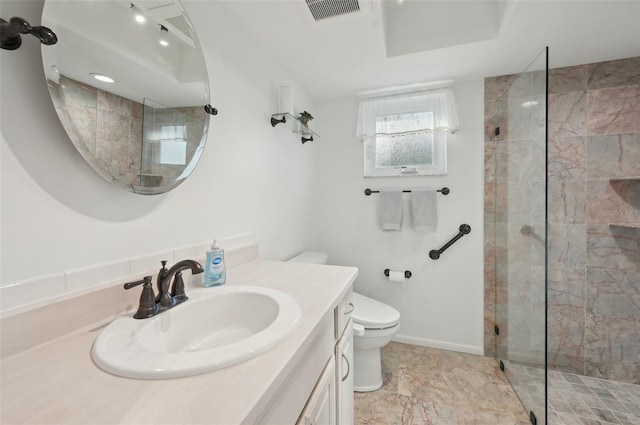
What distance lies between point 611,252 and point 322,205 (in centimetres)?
204

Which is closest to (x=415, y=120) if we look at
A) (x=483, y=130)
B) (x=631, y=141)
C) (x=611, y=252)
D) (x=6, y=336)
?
(x=483, y=130)

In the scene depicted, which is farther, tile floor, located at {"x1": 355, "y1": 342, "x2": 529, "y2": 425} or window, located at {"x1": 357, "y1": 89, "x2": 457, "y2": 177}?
window, located at {"x1": 357, "y1": 89, "x2": 457, "y2": 177}

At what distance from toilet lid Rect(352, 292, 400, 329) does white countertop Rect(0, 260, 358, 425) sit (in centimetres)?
107

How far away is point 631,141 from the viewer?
168 centimetres

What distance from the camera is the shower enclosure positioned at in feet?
5.18

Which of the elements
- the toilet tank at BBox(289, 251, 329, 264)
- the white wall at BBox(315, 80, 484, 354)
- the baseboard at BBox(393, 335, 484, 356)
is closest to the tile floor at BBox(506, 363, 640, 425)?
the baseboard at BBox(393, 335, 484, 356)

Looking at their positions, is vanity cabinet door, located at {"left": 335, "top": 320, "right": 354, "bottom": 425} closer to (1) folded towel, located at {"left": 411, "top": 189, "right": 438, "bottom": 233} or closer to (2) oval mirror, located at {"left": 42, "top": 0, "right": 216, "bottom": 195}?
(2) oval mirror, located at {"left": 42, "top": 0, "right": 216, "bottom": 195}

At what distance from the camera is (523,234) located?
1626 millimetres

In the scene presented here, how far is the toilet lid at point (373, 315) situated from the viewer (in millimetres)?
1587

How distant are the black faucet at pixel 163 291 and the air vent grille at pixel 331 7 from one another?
4.15 ft

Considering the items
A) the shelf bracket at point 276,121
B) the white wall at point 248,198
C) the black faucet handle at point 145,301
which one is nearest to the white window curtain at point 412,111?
the white wall at point 248,198

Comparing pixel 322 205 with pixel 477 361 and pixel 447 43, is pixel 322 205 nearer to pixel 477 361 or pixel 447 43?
pixel 447 43

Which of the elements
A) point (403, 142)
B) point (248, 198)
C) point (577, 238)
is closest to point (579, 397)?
point (577, 238)

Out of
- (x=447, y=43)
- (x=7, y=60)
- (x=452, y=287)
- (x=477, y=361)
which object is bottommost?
(x=477, y=361)
